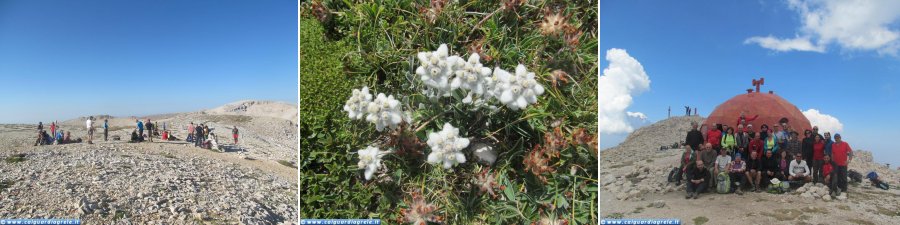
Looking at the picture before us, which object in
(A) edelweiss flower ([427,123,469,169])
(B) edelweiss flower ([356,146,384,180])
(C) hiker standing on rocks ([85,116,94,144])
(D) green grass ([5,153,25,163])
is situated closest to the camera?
(A) edelweiss flower ([427,123,469,169])

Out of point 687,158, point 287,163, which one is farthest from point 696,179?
point 287,163

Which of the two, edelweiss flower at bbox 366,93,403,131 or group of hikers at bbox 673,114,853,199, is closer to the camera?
edelweiss flower at bbox 366,93,403,131

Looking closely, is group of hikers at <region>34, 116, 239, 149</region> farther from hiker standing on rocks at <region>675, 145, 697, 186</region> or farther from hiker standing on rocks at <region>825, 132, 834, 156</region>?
hiker standing on rocks at <region>825, 132, 834, 156</region>

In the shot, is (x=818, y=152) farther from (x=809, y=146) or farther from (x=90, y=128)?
(x=90, y=128)

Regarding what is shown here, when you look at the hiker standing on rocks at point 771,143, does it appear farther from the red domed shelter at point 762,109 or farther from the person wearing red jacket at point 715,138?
the person wearing red jacket at point 715,138

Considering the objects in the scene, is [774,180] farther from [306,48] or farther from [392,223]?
[306,48]

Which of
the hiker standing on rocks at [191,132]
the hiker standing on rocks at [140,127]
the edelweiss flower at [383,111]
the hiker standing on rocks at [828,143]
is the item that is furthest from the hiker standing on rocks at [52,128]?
the hiker standing on rocks at [828,143]

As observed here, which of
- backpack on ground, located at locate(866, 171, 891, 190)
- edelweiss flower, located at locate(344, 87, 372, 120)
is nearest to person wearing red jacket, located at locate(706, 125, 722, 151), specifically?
backpack on ground, located at locate(866, 171, 891, 190)
